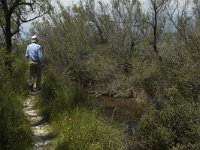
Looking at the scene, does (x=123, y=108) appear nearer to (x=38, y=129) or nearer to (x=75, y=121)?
(x=38, y=129)

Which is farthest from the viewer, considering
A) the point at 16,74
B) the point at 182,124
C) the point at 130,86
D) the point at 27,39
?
the point at 27,39

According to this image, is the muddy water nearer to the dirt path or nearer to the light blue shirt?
the light blue shirt

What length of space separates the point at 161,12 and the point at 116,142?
1553cm

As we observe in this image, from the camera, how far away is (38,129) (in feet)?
35.3

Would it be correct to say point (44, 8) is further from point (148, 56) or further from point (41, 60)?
point (148, 56)

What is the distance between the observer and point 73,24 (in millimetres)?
26578

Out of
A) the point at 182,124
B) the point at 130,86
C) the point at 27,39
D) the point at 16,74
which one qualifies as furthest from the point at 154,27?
the point at 182,124

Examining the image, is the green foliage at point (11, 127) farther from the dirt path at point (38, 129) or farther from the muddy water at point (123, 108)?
the muddy water at point (123, 108)

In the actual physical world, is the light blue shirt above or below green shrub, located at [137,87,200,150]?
above

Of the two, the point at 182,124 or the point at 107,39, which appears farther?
the point at 107,39

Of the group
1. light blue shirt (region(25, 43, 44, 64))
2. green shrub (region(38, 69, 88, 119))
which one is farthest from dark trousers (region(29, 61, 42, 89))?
green shrub (region(38, 69, 88, 119))

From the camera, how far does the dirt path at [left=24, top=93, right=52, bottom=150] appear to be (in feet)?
31.2

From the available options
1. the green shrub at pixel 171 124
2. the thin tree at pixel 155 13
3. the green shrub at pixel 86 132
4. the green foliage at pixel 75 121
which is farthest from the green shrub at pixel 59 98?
the thin tree at pixel 155 13

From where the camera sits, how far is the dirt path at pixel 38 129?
9.51 m
